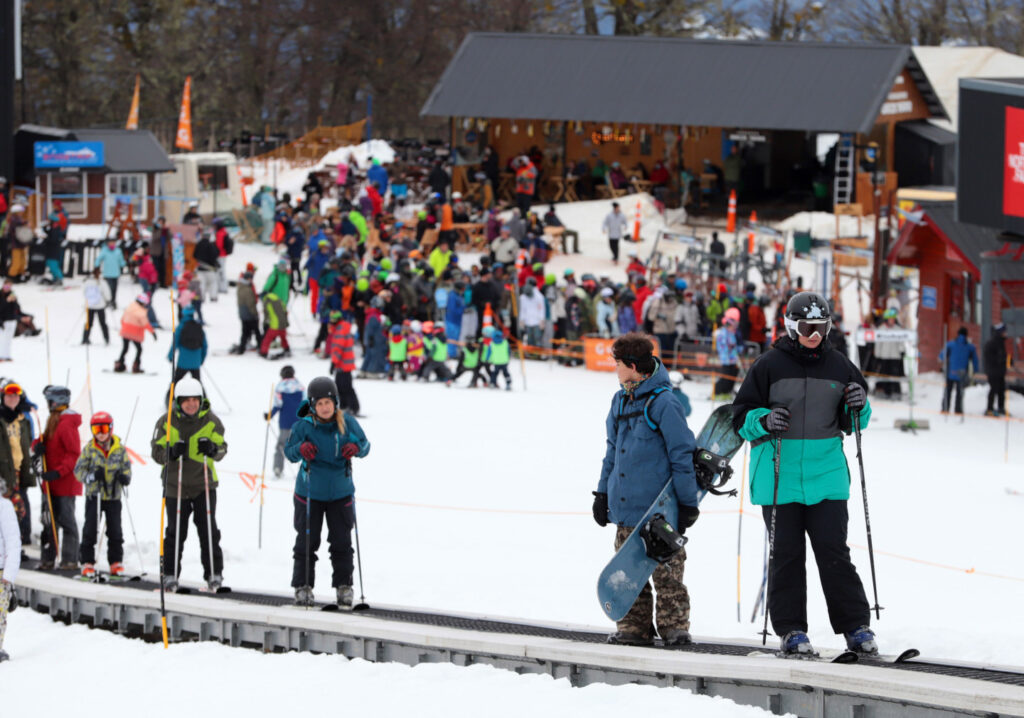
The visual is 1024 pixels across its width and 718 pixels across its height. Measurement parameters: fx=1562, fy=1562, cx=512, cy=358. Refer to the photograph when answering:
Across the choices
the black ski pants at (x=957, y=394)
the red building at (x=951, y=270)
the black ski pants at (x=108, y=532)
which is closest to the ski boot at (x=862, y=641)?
Answer: the black ski pants at (x=108, y=532)

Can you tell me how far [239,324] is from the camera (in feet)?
83.8

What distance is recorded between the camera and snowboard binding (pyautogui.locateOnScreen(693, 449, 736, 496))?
682cm

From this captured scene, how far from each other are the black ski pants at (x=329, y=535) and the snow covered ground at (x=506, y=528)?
2.25 ft

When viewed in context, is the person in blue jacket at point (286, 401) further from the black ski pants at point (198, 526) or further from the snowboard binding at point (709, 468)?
the snowboard binding at point (709, 468)

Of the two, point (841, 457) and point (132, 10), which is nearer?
point (841, 457)

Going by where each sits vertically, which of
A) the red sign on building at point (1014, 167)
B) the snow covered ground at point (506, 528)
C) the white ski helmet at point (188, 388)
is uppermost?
the red sign on building at point (1014, 167)

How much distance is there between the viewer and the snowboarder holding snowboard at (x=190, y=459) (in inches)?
391

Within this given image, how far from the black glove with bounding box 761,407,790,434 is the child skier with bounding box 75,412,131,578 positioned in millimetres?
5717

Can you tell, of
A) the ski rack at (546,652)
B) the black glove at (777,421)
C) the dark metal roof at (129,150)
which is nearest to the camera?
the ski rack at (546,652)

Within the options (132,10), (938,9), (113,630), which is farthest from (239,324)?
(938,9)

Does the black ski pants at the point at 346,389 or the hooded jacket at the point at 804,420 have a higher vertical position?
the hooded jacket at the point at 804,420

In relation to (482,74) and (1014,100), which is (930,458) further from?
(482,74)

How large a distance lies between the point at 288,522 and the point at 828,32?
5657cm

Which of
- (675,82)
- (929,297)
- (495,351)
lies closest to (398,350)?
(495,351)
